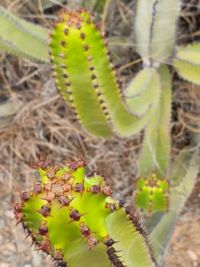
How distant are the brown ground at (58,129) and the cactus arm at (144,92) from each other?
0.51ft

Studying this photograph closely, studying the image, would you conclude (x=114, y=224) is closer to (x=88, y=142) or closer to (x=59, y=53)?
(x=59, y=53)

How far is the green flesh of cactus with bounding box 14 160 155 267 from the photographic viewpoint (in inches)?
52.0

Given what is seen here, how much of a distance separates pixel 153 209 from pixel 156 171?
0.16 meters

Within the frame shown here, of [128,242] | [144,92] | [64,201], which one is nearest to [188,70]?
[144,92]

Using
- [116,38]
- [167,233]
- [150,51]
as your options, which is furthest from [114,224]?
[116,38]

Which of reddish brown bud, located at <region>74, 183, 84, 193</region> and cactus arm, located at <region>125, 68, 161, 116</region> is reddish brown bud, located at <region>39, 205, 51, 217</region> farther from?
cactus arm, located at <region>125, 68, 161, 116</region>

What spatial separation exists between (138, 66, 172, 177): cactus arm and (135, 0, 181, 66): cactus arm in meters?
0.15

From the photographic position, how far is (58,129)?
8.70 feet

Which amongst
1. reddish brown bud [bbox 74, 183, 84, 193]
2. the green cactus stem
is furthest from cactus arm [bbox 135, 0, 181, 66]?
reddish brown bud [bbox 74, 183, 84, 193]

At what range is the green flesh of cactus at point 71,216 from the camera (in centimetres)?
132

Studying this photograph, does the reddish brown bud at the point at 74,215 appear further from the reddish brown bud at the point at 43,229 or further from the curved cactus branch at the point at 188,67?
the curved cactus branch at the point at 188,67

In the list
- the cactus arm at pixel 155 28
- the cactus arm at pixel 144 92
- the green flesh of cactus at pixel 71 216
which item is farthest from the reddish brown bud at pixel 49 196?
the cactus arm at pixel 155 28

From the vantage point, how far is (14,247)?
241cm

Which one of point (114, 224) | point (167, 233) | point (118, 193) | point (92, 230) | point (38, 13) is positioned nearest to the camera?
point (92, 230)
